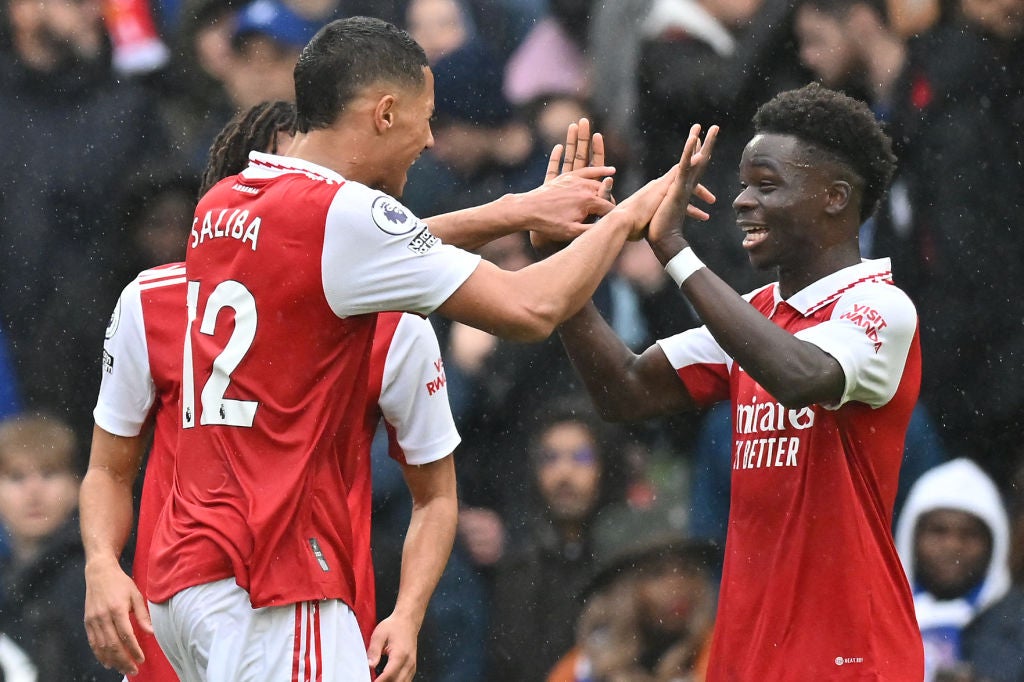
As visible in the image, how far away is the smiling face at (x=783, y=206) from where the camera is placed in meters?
3.75

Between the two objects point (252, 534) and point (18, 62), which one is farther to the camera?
point (18, 62)

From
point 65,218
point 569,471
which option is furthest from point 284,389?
point 65,218

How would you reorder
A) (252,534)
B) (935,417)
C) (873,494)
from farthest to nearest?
(935,417) < (873,494) < (252,534)

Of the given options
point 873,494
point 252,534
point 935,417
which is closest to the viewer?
point 252,534

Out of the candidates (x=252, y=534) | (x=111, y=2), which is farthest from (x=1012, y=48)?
(x=252, y=534)

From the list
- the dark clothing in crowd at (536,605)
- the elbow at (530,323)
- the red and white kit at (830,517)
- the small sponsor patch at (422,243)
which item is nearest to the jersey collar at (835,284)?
A: the red and white kit at (830,517)

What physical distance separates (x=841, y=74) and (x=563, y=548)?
2005mm

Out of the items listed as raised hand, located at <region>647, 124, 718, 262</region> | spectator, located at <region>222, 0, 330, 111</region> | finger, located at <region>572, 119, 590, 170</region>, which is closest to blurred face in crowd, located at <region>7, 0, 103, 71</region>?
spectator, located at <region>222, 0, 330, 111</region>

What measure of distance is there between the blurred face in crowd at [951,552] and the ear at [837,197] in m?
2.03

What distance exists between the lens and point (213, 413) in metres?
3.02

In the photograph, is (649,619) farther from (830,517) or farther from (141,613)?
(141,613)

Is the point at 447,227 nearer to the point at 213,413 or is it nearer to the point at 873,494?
the point at 213,413

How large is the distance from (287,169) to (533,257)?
2560mm

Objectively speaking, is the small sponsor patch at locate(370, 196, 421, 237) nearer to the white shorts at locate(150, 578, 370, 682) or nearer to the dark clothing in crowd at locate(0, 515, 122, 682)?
the white shorts at locate(150, 578, 370, 682)
